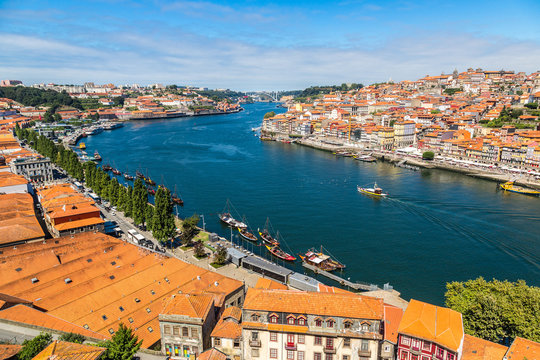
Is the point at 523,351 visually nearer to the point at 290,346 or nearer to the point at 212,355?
the point at 290,346

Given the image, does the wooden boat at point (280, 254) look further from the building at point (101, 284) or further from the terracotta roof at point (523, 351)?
the terracotta roof at point (523, 351)

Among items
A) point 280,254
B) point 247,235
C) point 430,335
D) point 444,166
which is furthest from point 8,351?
point 444,166

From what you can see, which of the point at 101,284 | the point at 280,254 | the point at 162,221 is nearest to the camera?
the point at 101,284

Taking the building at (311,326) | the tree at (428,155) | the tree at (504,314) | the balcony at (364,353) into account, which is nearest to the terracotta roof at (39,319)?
the building at (311,326)

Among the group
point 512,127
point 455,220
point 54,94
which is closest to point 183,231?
point 455,220

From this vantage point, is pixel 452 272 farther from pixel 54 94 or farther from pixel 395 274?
pixel 54 94
